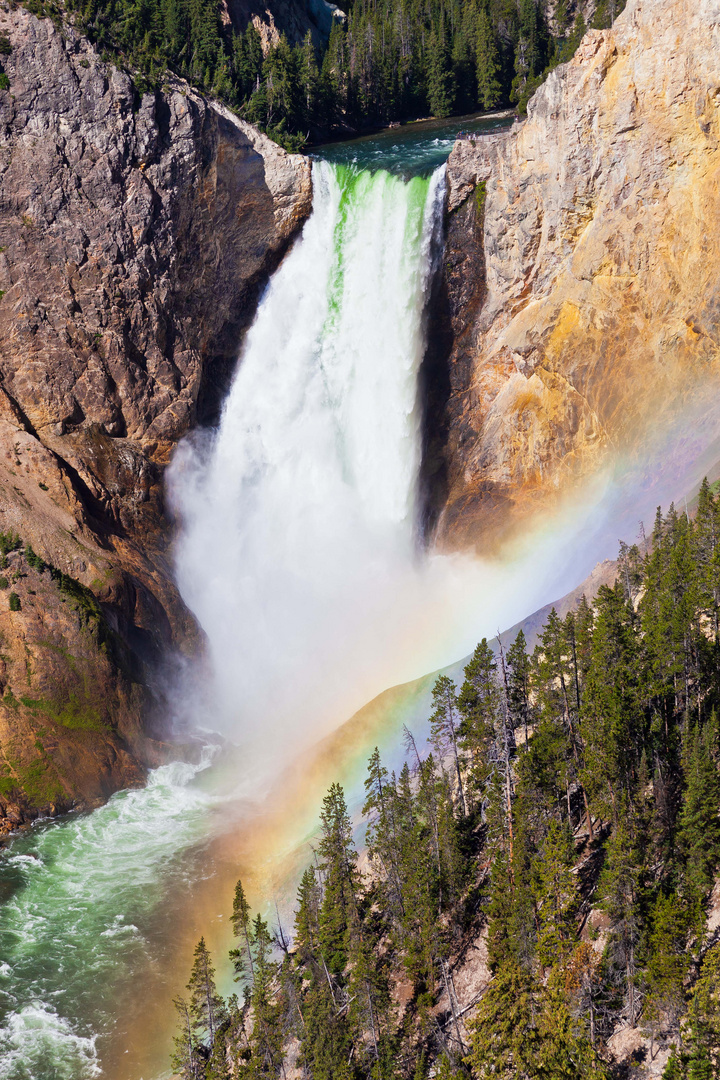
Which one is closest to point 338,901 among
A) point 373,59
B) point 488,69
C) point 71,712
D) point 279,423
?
point 71,712

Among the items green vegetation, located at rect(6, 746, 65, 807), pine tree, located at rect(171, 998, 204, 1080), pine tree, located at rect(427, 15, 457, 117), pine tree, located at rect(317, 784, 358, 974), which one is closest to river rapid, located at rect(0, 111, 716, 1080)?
green vegetation, located at rect(6, 746, 65, 807)

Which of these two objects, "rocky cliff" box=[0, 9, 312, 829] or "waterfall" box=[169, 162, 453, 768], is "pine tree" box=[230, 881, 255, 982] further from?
"waterfall" box=[169, 162, 453, 768]

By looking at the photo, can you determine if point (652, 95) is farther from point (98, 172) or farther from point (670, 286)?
point (98, 172)

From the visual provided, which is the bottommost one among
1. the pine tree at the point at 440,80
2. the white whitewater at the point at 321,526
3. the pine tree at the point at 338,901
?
the pine tree at the point at 338,901

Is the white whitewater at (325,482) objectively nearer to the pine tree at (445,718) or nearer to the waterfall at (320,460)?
the waterfall at (320,460)

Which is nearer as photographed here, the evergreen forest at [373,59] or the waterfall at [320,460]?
the waterfall at [320,460]

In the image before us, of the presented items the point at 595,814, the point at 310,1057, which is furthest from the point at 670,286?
the point at 310,1057

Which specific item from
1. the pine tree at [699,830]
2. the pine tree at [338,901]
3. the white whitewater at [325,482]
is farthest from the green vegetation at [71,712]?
the pine tree at [699,830]

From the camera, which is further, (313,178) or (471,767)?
(313,178)
